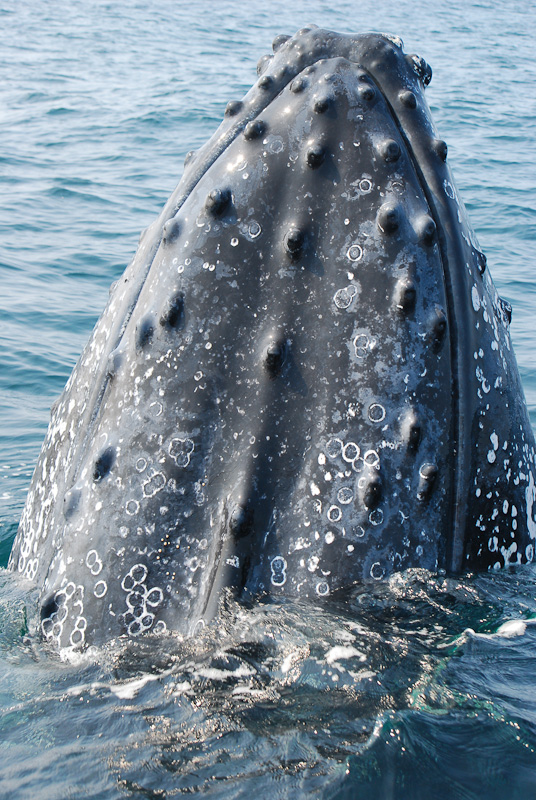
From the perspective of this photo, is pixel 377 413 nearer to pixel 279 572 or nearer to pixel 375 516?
pixel 375 516

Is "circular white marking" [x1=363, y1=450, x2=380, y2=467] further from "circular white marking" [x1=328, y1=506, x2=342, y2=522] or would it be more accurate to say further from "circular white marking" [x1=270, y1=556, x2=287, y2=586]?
"circular white marking" [x1=270, y1=556, x2=287, y2=586]

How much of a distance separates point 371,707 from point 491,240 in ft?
55.7

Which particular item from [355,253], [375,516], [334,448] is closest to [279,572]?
[375,516]

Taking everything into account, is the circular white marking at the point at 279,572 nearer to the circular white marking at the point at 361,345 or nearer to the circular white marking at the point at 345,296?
the circular white marking at the point at 361,345

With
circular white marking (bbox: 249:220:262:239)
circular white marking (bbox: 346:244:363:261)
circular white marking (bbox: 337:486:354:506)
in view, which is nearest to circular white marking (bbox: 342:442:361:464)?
circular white marking (bbox: 337:486:354:506)

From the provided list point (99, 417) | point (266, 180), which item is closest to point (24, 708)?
point (99, 417)

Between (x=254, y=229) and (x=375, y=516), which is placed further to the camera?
(x=254, y=229)

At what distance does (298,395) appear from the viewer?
3727 millimetres

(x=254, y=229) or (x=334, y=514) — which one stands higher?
(x=254, y=229)

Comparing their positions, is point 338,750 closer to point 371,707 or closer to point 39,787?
point 371,707

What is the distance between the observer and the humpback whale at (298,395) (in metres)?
3.67

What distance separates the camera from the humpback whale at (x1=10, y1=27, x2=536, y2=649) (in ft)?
12.0

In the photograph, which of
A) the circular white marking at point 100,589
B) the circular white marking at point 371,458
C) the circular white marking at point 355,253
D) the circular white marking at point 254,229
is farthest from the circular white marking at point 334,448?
the circular white marking at point 100,589

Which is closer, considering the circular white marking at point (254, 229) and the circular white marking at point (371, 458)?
the circular white marking at point (371, 458)
